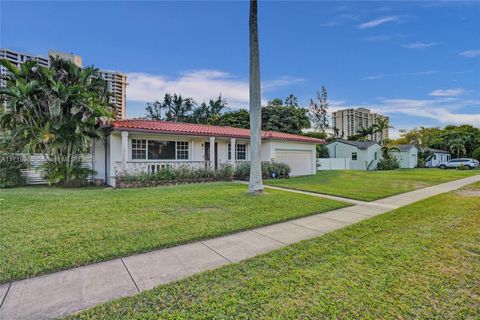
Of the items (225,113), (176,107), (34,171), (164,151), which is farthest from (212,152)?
Answer: (176,107)

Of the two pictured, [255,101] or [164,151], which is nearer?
[255,101]

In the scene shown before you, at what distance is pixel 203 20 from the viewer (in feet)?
44.4

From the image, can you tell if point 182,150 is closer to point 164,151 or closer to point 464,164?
point 164,151

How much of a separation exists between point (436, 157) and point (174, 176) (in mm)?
48811

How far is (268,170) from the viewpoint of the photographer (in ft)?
50.7

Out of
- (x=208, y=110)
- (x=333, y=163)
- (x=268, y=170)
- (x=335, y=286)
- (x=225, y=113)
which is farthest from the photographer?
(x=208, y=110)

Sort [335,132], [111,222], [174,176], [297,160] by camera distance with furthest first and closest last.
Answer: [335,132]
[297,160]
[174,176]
[111,222]

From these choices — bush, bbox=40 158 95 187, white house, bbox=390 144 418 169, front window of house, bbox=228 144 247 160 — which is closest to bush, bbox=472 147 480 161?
white house, bbox=390 144 418 169

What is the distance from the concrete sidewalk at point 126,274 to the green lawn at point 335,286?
0.87 ft

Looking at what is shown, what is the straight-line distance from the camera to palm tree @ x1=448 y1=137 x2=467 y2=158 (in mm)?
42906

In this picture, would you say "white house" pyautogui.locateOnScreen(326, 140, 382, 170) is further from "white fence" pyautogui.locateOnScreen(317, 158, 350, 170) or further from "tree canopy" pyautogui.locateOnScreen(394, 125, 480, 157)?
"tree canopy" pyautogui.locateOnScreen(394, 125, 480, 157)

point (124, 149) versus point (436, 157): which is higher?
point (124, 149)

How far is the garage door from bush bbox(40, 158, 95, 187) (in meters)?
11.9

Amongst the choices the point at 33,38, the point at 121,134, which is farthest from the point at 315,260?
the point at 33,38
